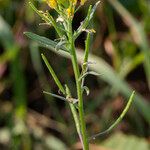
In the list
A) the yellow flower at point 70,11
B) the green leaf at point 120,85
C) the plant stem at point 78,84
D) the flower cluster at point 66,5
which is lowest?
the green leaf at point 120,85

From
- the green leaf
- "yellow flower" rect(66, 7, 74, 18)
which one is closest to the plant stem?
"yellow flower" rect(66, 7, 74, 18)

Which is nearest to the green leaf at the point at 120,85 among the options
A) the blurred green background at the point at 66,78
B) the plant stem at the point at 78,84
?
the blurred green background at the point at 66,78

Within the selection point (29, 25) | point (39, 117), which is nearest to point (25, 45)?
point (29, 25)

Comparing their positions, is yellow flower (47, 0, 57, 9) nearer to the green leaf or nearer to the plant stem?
the plant stem

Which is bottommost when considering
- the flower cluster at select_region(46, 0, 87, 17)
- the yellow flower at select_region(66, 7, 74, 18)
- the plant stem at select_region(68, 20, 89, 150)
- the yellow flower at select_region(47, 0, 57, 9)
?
the plant stem at select_region(68, 20, 89, 150)

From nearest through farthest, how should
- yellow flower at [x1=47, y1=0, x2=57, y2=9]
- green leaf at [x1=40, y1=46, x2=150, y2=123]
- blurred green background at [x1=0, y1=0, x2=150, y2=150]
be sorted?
yellow flower at [x1=47, y1=0, x2=57, y2=9] → green leaf at [x1=40, y1=46, x2=150, y2=123] → blurred green background at [x1=0, y1=0, x2=150, y2=150]

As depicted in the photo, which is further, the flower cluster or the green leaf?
the green leaf

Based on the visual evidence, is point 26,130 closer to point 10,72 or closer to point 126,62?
point 10,72

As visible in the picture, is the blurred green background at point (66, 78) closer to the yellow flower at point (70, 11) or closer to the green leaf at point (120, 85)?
the green leaf at point (120, 85)

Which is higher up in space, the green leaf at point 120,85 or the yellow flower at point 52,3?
the yellow flower at point 52,3
